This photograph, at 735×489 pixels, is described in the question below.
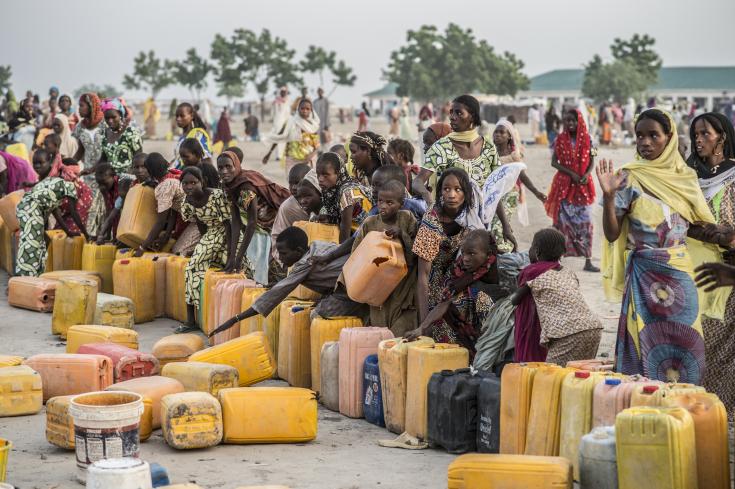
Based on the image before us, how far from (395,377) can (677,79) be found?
11609 centimetres

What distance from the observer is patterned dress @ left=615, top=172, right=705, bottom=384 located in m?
6.21

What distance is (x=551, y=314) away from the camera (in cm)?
652

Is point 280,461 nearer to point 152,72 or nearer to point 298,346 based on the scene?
point 298,346

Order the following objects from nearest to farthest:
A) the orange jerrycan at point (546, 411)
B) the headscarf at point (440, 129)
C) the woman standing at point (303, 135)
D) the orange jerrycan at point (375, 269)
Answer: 1. the orange jerrycan at point (546, 411)
2. the orange jerrycan at point (375, 269)
3. the headscarf at point (440, 129)
4. the woman standing at point (303, 135)

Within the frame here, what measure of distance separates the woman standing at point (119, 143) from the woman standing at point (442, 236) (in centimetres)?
598

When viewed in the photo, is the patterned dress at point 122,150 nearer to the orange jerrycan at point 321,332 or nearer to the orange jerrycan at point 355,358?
the orange jerrycan at point 321,332

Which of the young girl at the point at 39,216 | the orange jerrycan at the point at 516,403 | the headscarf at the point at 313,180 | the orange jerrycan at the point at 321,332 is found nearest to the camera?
the orange jerrycan at the point at 516,403

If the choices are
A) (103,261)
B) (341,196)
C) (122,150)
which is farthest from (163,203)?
(341,196)

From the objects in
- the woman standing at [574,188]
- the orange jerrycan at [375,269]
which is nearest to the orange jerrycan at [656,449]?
the orange jerrycan at [375,269]

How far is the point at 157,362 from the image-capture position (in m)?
7.76

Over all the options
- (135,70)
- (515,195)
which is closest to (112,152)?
(515,195)

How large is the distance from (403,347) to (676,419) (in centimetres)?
229

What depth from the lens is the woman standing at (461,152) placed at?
8680mm

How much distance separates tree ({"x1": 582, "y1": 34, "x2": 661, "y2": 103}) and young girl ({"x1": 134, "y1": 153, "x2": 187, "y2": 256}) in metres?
71.4
